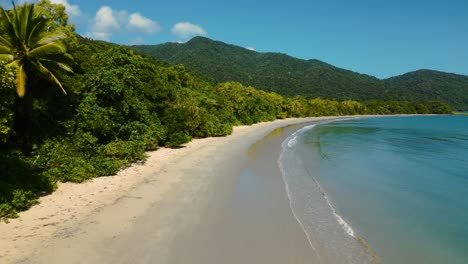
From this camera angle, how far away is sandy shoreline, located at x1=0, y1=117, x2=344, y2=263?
9523 millimetres

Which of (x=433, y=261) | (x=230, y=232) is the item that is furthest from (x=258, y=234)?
(x=433, y=261)

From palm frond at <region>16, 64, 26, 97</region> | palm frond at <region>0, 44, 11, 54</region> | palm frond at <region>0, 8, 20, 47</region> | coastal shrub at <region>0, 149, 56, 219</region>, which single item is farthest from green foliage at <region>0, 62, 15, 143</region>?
palm frond at <region>0, 8, 20, 47</region>

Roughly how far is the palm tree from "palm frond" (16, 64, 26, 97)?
2.2 inches

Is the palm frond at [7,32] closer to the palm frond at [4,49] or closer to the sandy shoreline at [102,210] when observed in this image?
the palm frond at [4,49]

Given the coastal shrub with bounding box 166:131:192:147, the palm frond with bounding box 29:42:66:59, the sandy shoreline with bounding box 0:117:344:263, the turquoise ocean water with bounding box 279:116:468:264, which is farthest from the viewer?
the coastal shrub with bounding box 166:131:192:147

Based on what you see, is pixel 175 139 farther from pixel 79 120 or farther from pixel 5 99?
pixel 5 99

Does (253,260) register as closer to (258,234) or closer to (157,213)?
(258,234)

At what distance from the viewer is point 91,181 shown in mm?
16250

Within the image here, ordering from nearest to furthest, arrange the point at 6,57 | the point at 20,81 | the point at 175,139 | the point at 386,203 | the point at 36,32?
the point at 20,81 → the point at 6,57 → the point at 386,203 → the point at 36,32 → the point at 175,139

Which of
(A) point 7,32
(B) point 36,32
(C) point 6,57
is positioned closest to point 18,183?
(C) point 6,57

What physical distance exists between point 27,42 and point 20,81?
2743mm

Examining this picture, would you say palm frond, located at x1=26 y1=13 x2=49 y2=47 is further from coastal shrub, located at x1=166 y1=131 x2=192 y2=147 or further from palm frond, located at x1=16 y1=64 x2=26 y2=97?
coastal shrub, located at x1=166 y1=131 x2=192 y2=147

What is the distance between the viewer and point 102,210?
12.8m

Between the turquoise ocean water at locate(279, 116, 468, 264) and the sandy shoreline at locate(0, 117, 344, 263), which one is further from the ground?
the sandy shoreline at locate(0, 117, 344, 263)
